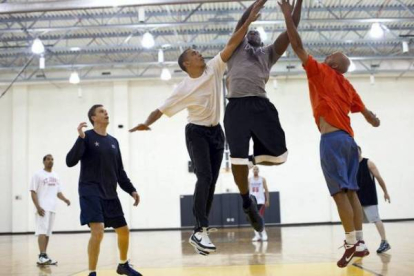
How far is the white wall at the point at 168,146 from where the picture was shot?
771 inches

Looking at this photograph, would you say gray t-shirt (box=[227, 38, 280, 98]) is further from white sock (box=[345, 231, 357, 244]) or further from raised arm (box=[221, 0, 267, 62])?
white sock (box=[345, 231, 357, 244])

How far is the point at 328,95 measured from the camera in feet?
16.7

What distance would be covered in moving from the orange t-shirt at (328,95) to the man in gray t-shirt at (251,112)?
39cm

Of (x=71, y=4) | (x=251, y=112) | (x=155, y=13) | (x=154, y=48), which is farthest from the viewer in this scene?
(x=154, y=48)

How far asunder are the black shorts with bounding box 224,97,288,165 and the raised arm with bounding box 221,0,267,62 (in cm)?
47

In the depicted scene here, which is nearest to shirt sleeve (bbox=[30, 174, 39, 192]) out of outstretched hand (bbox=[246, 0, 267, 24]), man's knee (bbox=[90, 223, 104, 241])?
man's knee (bbox=[90, 223, 104, 241])

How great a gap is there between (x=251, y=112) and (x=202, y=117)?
1.78 ft

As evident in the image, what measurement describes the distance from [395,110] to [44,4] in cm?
1530

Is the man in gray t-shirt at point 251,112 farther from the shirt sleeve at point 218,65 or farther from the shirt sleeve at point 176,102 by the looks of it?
the shirt sleeve at point 176,102

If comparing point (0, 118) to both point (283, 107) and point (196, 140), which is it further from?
point (196, 140)

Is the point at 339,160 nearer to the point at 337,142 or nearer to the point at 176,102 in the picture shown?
the point at 337,142

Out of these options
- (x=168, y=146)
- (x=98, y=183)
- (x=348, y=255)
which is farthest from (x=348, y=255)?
(x=168, y=146)

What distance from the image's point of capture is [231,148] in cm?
494

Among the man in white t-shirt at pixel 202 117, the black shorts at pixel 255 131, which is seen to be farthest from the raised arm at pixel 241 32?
the black shorts at pixel 255 131
